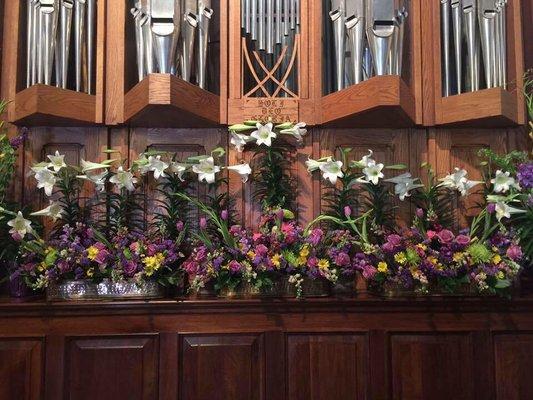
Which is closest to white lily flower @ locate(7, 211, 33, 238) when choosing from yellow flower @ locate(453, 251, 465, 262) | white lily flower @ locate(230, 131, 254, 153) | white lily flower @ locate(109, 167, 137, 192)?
white lily flower @ locate(109, 167, 137, 192)

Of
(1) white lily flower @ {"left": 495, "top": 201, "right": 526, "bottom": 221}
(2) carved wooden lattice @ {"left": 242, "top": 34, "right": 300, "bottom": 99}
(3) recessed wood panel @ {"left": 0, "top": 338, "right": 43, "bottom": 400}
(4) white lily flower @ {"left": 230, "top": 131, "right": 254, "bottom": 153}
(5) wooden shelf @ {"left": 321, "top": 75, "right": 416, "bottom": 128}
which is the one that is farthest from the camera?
(2) carved wooden lattice @ {"left": 242, "top": 34, "right": 300, "bottom": 99}

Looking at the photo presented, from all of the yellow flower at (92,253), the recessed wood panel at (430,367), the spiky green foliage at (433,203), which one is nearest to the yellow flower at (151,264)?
the yellow flower at (92,253)

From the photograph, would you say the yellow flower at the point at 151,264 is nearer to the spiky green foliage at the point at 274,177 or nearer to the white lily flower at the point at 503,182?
the spiky green foliage at the point at 274,177

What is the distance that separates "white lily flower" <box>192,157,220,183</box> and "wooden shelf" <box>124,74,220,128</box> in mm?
225

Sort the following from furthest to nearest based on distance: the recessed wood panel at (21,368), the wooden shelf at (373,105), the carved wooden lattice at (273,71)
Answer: the carved wooden lattice at (273,71) < the wooden shelf at (373,105) < the recessed wood panel at (21,368)

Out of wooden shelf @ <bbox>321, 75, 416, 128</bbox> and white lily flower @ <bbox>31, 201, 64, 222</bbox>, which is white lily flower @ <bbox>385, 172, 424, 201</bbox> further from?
white lily flower @ <bbox>31, 201, 64, 222</bbox>

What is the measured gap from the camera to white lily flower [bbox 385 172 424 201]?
2387mm

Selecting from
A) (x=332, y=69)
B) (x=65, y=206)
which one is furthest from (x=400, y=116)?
(x=65, y=206)

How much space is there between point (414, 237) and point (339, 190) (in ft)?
1.51

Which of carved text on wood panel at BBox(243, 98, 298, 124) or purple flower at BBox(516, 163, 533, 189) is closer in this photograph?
purple flower at BBox(516, 163, 533, 189)

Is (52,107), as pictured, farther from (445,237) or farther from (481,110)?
(481,110)

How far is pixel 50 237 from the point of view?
2.41m

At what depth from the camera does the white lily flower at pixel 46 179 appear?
2275 millimetres

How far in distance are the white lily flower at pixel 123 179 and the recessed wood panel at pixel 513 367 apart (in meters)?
1.75
